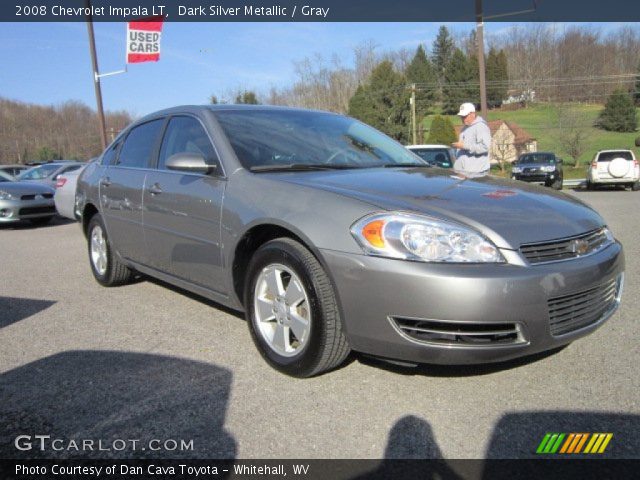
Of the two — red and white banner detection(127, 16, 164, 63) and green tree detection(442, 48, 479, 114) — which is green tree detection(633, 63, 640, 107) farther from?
red and white banner detection(127, 16, 164, 63)

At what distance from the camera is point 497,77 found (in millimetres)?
73500

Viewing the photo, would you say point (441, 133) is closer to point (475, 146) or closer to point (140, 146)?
point (475, 146)

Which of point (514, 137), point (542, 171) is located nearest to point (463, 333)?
point (542, 171)

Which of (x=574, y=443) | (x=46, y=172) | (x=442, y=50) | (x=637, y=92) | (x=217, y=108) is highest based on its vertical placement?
(x=442, y=50)

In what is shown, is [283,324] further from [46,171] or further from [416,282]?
[46,171]

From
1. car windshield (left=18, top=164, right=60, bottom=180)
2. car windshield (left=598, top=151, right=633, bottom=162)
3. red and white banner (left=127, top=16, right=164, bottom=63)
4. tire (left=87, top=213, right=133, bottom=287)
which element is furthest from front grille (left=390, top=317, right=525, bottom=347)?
car windshield (left=598, top=151, right=633, bottom=162)

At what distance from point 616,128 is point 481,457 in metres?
63.7

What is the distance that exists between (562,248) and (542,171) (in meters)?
20.9

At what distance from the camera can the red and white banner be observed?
Result: 15.6 metres

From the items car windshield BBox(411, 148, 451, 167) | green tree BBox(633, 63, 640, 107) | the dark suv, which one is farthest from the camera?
green tree BBox(633, 63, 640, 107)

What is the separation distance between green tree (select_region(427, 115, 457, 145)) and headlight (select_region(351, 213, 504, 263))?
4817 centimetres

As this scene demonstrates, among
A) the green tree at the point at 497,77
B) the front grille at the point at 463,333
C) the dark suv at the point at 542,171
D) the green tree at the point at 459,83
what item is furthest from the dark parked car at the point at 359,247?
the green tree at the point at 459,83

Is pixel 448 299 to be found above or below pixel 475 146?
below
